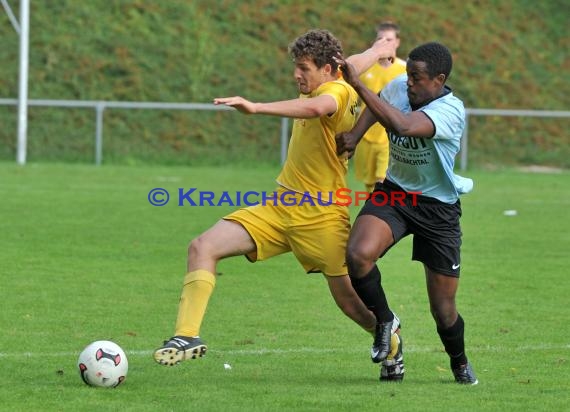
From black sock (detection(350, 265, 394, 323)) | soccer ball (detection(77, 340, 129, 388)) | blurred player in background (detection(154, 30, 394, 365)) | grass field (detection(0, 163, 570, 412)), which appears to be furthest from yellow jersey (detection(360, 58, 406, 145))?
soccer ball (detection(77, 340, 129, 388))

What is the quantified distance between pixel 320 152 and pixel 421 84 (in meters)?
0.77

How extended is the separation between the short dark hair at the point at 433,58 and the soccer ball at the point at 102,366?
7.89 ft

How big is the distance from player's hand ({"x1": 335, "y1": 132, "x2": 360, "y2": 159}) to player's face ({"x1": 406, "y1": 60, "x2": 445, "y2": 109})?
0.42 metres

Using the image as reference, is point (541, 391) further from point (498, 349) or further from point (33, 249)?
point (33, 249)

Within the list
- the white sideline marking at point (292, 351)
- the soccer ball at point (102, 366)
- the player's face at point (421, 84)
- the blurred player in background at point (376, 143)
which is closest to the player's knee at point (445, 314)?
the white sideline marking at point (292, 351)

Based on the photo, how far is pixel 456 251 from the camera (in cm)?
720

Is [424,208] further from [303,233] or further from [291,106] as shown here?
[291,106]

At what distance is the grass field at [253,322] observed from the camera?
6727mm

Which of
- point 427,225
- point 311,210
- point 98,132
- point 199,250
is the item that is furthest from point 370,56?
point 98,132

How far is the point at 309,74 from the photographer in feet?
24.1

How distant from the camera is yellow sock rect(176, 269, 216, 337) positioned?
272 inches

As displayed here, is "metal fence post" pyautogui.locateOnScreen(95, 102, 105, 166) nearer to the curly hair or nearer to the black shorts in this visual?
the curly hair

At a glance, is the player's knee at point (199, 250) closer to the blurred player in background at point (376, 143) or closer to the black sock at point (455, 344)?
the black sock at point (455, 344)

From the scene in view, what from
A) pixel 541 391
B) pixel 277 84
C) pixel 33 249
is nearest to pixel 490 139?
pixel 277 84
